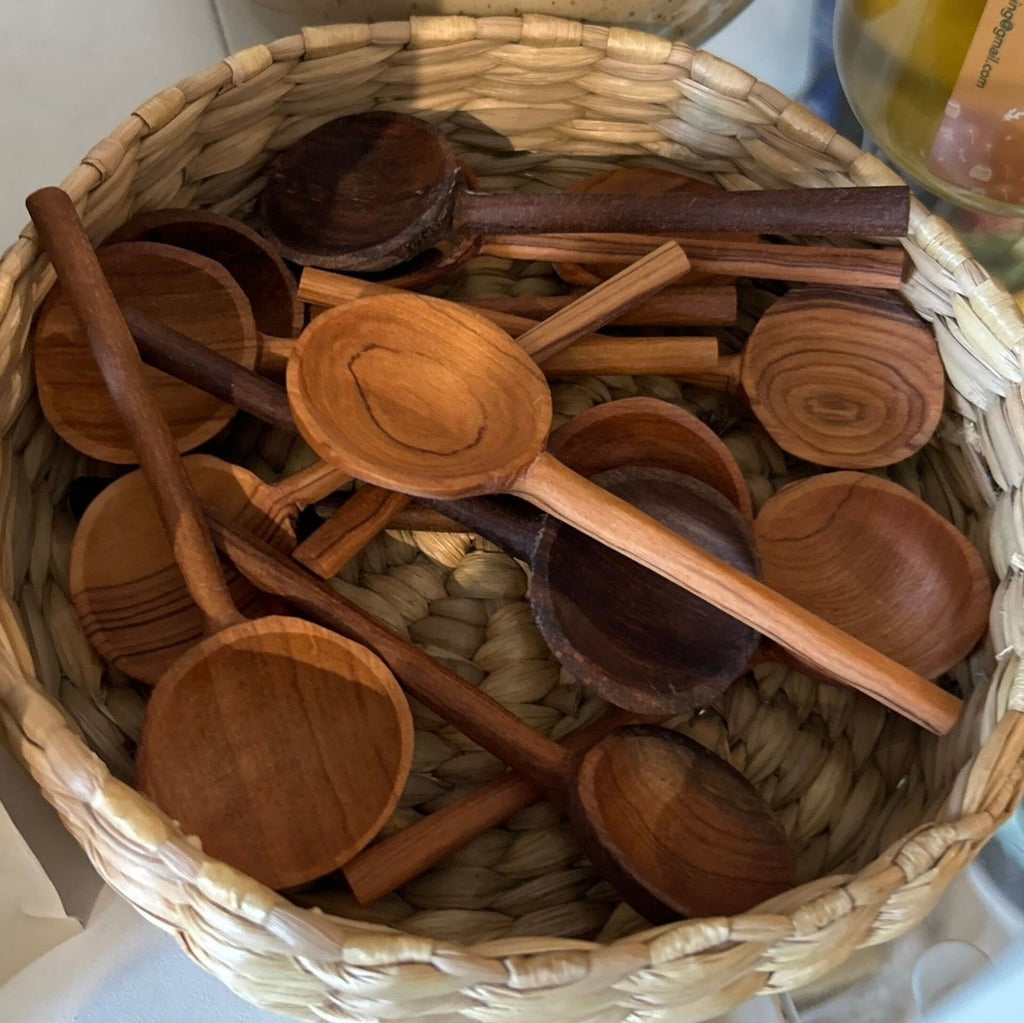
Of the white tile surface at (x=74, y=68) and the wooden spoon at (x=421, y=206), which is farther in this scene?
the white tile surface at (x=74, y=68)

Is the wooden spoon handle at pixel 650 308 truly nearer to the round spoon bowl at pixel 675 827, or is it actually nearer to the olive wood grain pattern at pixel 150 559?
the olive wood grain pattern at pixel 150 559

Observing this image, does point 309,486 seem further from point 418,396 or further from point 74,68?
point 74,68

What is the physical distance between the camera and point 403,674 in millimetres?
509

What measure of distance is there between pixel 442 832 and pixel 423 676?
0.24ft

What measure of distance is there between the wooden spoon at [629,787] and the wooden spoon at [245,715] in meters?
0.02

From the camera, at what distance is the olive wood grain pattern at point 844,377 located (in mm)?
606

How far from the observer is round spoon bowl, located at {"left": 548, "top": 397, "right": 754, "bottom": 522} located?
0.58 meters

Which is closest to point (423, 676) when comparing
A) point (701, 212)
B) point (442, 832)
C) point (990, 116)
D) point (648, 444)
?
point (442, 832)

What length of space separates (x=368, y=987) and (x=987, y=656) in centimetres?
35

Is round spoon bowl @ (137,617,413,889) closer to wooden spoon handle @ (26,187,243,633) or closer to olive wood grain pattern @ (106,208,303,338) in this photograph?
wooden spoon handle @ (26,187,243,633)

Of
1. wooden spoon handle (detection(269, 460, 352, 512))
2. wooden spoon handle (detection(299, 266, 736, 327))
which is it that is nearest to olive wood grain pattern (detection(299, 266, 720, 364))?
wooden spoon handle (detection(299, 266, 736, 327))

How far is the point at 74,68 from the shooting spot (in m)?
0.75

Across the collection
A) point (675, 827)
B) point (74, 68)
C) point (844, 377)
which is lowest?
point (675, 827)

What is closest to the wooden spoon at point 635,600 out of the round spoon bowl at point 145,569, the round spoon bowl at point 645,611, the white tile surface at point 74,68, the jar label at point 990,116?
the round spoon bowl at point 645,611
